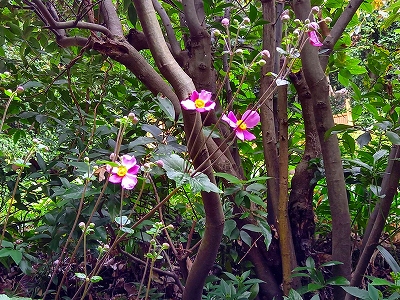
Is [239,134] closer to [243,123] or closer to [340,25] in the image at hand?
[243,123]

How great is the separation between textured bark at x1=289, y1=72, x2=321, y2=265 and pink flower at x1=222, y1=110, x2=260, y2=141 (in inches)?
19.9

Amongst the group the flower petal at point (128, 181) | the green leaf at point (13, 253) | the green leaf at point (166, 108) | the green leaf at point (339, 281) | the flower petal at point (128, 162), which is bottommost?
the green leaf at point (13, 253)

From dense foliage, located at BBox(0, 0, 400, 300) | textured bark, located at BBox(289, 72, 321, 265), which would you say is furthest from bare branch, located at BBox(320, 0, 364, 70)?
textured bark, located at BBox(289, 72, 321, 265)

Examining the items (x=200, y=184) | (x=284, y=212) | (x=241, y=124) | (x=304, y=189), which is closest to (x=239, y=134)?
(x=241, y=124)

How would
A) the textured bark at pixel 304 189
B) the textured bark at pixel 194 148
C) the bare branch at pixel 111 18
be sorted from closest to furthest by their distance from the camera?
the textured bark at pixel 194 148
the bare branch at pixel 111 18
the textured bark at pixel 304 189

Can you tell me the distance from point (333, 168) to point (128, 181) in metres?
0.62

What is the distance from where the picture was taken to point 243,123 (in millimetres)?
764

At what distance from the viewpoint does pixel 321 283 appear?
1.01m

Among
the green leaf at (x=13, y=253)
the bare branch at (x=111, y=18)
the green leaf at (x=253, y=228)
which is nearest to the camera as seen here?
the green leaf at (x=13, y=253)

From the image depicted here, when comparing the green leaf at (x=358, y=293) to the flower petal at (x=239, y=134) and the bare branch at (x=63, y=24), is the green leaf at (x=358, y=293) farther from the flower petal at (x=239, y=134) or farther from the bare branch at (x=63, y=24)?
the bare branch at (x=63, y=24)

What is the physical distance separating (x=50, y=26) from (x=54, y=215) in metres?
0.53

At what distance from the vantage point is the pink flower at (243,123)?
0.73 meters

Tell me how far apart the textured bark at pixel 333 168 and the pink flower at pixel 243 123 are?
0.38m

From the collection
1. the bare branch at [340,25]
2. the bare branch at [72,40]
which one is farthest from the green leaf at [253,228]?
the bare branch at [72,40]
